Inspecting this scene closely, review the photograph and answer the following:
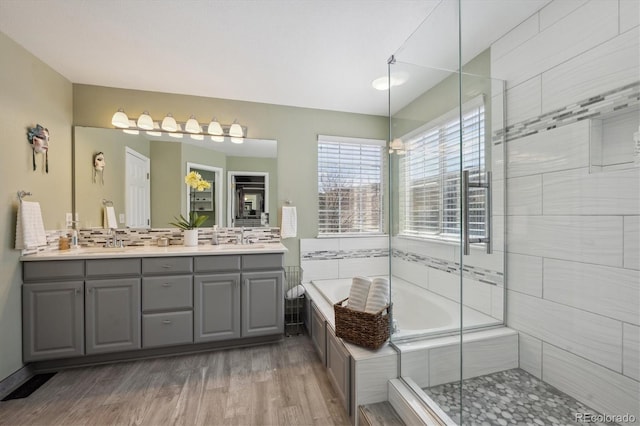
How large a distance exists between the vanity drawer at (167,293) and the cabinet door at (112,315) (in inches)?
2.6

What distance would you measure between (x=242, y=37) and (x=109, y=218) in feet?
6.79

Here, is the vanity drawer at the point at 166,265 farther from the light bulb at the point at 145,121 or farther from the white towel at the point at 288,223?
the light bulb at the point at 145,121

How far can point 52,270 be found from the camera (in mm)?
2094

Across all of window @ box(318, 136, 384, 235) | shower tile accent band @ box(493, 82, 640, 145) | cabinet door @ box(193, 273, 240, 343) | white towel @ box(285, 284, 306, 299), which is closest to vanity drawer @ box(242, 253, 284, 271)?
cabinet door @ box(193, 273, 240, 343)

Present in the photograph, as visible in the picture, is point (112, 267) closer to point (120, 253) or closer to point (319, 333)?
point (120, 253)

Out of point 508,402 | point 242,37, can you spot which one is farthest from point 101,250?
point 508,402

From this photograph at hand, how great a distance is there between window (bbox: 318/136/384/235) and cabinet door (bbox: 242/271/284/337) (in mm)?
919

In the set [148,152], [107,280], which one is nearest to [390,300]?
[107,280]

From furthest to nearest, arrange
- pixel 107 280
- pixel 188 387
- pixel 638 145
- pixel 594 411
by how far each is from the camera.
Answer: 1. pixel 107 280
2. pixel 188 387
3. pixel 594 411
4. pixel 638 145

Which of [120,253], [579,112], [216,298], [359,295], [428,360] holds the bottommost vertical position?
[428,360]

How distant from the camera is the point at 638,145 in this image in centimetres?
126

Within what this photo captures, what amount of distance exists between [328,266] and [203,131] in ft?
6.49

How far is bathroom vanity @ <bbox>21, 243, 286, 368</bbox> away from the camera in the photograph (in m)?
2.08

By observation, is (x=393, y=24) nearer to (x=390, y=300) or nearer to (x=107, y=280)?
(x=390, y=300)
